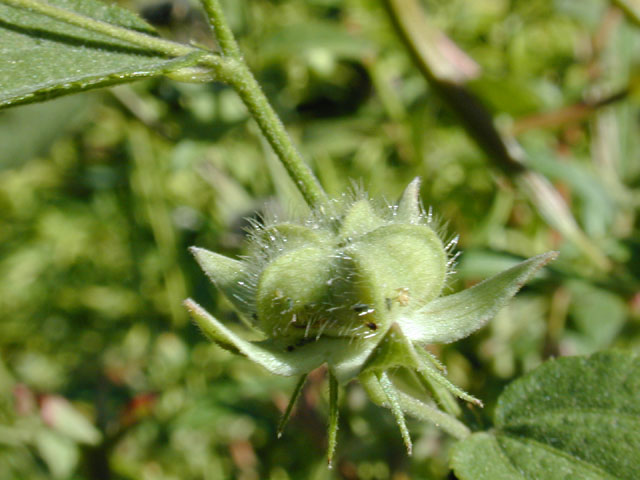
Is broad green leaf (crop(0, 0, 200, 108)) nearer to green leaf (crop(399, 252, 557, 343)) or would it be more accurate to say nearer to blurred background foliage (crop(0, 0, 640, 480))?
green leaf (crop(399, 252, 557, 343))

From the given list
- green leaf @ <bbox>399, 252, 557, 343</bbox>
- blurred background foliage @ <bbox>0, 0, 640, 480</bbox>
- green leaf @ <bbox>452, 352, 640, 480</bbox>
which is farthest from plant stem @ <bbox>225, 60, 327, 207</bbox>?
blurred background foliage @ <bbox>0, 0, 640, 480</bbox>

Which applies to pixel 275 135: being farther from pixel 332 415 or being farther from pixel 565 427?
pixel 565 427

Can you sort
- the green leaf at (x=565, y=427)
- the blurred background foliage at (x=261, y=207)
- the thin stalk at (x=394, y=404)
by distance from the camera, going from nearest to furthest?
the thin stalk at (x=394, y=404) → the green leaf at (x=565, y=427) → the blurred background foliage at (x=261, y=207)

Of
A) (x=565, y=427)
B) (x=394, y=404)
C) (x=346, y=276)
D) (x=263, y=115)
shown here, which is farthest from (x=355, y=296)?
(x=565, y=427)

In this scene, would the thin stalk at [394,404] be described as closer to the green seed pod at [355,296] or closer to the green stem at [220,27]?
the green seed pod at [355,296]

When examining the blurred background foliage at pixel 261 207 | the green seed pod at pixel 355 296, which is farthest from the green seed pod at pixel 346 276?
the blurred background foliage at pixel 261 207

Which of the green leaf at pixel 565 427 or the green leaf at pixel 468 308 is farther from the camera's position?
the green leaf at pixel 565 427
